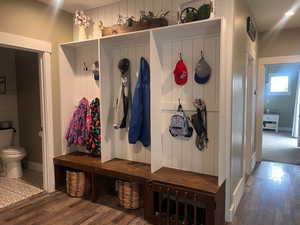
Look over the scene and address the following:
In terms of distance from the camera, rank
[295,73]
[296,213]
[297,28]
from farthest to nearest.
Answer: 1. [295,73]
2. [297,28]
3. [296,213]

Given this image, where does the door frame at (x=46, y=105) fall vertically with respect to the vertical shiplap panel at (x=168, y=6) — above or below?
below

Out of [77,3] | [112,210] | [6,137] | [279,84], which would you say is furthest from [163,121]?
[279,84]

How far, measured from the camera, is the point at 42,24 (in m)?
2.81

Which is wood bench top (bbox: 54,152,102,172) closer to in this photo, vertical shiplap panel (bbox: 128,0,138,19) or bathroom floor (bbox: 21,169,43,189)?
bathroom floor (bbox: 21,169,43,189)

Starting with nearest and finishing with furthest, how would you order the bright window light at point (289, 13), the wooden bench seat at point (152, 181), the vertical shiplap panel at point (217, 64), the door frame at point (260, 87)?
1. the wooden bench seat at point (152, 181)
2. the vertical shiplap panel at point (217, 64)
3. the bright window light at point (289, 13)
4. the door frame at point (260, 87)

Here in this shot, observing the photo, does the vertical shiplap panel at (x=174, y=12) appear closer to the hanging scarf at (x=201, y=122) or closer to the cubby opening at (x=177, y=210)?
the hanging scarf at (x=201, y=122)

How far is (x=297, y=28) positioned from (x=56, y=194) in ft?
15.7

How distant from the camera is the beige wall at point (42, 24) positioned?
2.47 metres

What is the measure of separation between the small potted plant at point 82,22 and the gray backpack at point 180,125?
1.71 metres

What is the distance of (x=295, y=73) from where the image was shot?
24.2 feet

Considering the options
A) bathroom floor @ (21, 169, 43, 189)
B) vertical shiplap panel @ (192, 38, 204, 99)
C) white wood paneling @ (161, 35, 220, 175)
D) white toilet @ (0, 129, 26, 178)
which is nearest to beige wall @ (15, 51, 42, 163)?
bathroom floor @ (21, 169, 43, 189)

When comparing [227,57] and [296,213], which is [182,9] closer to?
[227,57]

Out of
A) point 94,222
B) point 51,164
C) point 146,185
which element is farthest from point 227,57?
point 51,164

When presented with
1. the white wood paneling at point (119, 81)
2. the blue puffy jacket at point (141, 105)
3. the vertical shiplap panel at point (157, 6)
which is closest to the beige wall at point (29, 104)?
the white wood paneling at point (119, 81)
